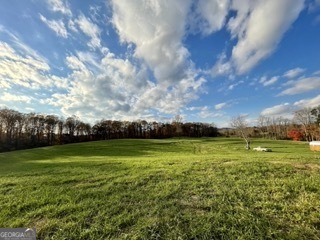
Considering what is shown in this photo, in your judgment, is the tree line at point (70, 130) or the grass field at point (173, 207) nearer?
the grass field at point (173, 207)

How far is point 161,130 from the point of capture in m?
98.1

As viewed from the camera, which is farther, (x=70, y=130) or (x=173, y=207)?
(x=70, y=130)

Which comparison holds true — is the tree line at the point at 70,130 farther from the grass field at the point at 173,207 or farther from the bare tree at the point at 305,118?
the grass field at the point at 173,207

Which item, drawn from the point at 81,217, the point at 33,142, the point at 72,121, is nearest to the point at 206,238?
the point at 81,217

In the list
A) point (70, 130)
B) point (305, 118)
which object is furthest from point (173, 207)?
point (70, 130)

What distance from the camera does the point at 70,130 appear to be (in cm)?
8575

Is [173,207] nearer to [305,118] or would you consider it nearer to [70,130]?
[305,118]

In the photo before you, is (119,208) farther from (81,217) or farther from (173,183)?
(173,183)

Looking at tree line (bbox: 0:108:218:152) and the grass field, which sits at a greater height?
tree line (bbox: 0:108:218:152)

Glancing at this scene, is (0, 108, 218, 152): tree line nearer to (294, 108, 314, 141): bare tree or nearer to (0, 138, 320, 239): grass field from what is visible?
(294, 108, 314, 141): bare tree

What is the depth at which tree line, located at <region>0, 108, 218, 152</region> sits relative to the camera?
220 feet

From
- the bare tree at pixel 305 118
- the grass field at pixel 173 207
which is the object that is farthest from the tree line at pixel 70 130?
the grass field at pixel 173 207

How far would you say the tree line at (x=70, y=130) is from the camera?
67.2 m

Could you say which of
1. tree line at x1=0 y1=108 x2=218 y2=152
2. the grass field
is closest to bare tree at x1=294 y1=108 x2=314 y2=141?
tree line at x1=0 y1=108 x2=218 y2=152
